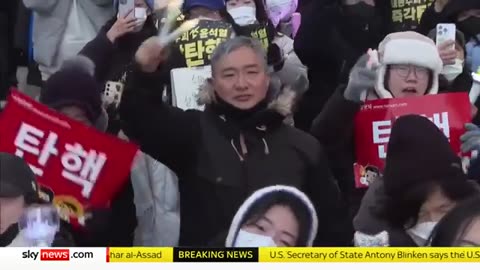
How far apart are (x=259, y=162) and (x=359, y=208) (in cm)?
29

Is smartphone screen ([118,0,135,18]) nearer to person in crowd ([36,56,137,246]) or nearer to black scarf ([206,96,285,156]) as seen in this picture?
person in crowd ([36,56,137,246])

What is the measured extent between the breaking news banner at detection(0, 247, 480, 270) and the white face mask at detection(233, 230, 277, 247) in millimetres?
24

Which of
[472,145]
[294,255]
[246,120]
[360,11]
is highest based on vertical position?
[360,11]

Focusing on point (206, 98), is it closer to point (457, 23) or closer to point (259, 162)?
point (259, 162)

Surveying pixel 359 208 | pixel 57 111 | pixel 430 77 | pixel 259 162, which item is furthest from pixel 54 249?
pixel 430 77

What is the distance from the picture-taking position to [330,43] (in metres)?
3.56

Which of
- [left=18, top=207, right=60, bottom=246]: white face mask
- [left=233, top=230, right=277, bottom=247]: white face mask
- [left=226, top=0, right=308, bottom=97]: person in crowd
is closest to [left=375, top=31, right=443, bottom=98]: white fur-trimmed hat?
[left=226, top=0, right=308, bottom=97]: person in crowd

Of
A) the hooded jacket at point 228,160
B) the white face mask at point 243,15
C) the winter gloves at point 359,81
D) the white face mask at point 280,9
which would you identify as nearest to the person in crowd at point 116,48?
the hooded jacket at point 228,160

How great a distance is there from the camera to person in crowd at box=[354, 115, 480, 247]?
3484mm

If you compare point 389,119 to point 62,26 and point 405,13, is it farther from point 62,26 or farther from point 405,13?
point 62,26

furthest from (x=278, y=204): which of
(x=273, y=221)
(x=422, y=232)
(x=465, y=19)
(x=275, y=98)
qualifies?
(x=465, y=19)

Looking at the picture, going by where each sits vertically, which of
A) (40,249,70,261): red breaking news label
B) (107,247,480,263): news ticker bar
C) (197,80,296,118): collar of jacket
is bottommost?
(107,247,480,263): news ticker bar

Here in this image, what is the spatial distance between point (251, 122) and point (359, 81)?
0.98 feet

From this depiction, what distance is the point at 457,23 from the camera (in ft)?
11.8
